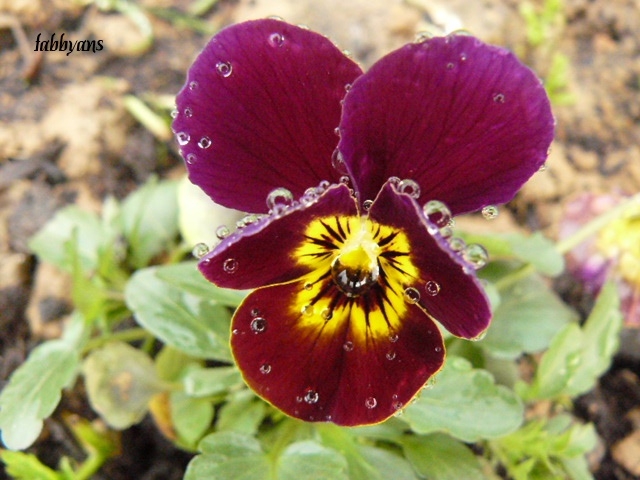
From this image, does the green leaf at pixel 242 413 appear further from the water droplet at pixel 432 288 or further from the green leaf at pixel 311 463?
the water droplet at pixel 432 288

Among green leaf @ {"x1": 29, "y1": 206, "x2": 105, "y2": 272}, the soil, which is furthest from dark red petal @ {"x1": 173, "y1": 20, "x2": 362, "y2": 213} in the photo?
the soil

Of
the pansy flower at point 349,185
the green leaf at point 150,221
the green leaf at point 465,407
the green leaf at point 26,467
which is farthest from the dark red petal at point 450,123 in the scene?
the green leaf at point 150,221

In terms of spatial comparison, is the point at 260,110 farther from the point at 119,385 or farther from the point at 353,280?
the point at 119,385

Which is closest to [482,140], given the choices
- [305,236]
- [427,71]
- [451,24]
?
[427,71]

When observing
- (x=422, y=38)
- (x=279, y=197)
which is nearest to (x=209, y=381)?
(x=279, y=197)

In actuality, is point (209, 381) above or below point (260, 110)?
below

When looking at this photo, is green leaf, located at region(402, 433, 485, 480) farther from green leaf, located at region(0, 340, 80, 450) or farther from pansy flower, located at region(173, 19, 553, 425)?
green leaf, located at region(0, 340, 80, 450)
